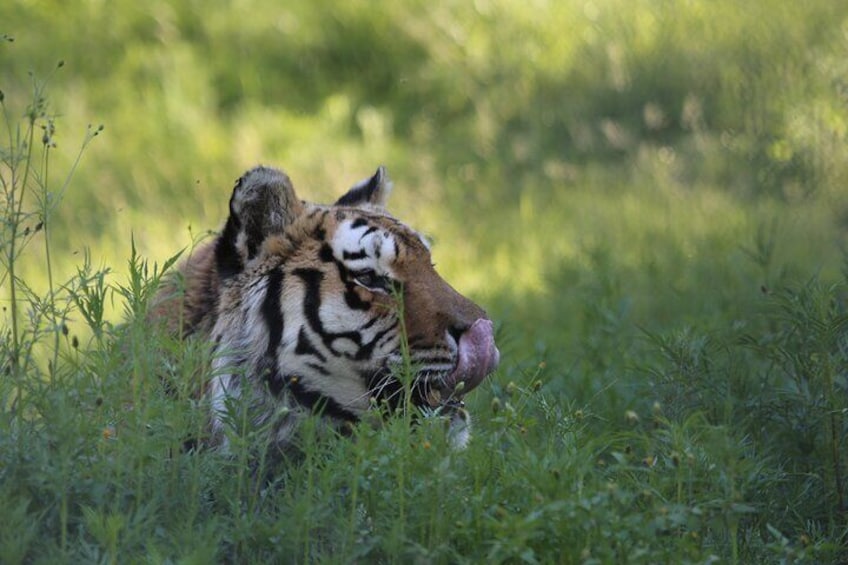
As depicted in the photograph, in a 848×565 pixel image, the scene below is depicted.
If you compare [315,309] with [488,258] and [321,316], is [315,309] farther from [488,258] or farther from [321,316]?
A: [488,258]

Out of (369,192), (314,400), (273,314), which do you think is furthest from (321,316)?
(369,192)

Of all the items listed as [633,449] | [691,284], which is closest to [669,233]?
[691,284]

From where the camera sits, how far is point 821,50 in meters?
10.5

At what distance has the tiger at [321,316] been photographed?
179 inches

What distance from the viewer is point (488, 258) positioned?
9.17 meters

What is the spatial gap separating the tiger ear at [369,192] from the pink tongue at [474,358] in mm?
926

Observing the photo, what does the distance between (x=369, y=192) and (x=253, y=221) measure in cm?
74

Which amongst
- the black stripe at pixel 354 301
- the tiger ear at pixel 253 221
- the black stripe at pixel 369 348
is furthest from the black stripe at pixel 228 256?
the black stripe at pixel 369 348

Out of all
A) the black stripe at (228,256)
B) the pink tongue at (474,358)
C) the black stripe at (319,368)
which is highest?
the black stripe at (228,256)

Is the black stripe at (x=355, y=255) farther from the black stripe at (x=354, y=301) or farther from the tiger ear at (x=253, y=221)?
the tiger ear at (x=253, y=221)

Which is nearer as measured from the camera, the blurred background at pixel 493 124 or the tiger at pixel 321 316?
the tiger at pixel 321 316

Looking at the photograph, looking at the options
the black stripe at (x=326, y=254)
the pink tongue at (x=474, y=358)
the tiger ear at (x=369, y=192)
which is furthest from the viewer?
the tiger ear at (x=369, y=192)

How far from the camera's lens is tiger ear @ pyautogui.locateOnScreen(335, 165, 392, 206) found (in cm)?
534

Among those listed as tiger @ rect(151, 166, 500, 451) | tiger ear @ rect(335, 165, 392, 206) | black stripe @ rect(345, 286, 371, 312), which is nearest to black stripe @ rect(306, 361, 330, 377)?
tiger @ rect(151, 166, 500, 451)
